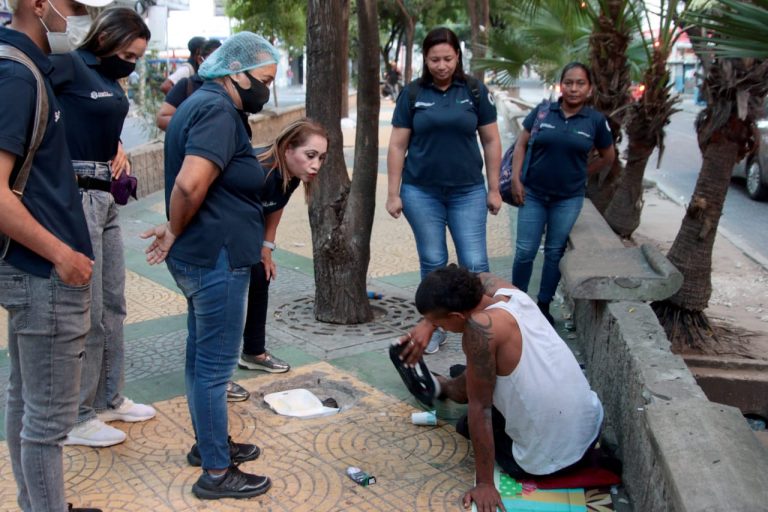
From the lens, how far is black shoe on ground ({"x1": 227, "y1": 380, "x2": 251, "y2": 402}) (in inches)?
159

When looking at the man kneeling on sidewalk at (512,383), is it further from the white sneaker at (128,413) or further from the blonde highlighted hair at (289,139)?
the white sneaker at (128,413)

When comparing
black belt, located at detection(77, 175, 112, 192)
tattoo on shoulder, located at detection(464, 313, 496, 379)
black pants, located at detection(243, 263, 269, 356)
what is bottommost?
black pants, located at detection(243, 263, 269, 356)

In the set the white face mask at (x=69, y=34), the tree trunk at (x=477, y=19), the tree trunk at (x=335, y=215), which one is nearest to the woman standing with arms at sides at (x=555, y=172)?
the tree trunk at (x=335, y=215)

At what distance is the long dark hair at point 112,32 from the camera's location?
3268 millimetres

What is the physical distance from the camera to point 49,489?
271 cm

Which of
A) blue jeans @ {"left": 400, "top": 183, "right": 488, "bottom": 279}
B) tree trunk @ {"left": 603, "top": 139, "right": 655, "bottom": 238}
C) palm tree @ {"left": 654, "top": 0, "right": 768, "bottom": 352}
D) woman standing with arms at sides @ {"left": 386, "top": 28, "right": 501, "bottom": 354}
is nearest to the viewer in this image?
woman standing with arms at sides @ {"left": 386, "top": 28, "right": 501, "bottom": 354}

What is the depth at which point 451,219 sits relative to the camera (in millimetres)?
4699

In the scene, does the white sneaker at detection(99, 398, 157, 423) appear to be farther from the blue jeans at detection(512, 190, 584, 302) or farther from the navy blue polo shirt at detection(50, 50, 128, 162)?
the blue jeans at detection(512, 190, 584, 302)

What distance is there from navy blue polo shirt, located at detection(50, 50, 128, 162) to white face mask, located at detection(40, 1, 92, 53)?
0.10 meters

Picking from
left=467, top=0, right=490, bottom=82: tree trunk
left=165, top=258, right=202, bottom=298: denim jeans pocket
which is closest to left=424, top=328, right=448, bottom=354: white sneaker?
left=165, top=258, right=202, bottom=298: denim jeans pocket

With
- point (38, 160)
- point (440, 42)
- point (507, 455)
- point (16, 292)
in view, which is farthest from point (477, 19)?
point (16, 292)

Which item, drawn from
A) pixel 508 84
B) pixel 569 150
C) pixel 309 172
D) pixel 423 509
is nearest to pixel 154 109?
pixel 508 84

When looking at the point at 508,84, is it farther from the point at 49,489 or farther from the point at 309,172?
the point at 49,489

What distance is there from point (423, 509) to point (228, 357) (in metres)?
0.97
